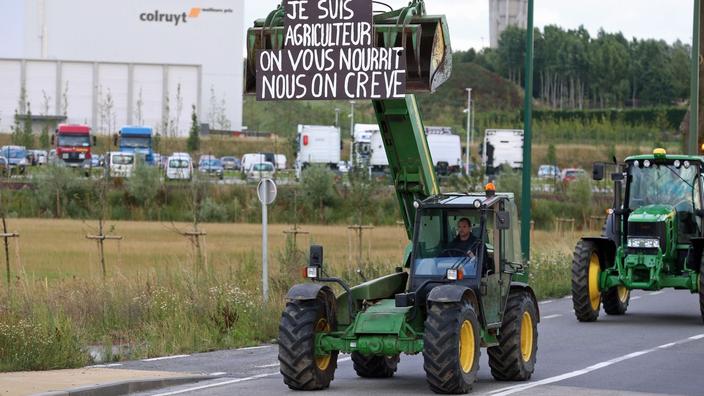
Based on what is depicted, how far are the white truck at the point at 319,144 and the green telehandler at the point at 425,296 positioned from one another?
6696 centimetres

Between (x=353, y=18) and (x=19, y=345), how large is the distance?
598 centimetres

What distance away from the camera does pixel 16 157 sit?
250 ft

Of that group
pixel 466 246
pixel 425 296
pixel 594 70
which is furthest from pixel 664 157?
pixel 594 70

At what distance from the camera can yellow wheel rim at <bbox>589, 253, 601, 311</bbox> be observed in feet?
83.3

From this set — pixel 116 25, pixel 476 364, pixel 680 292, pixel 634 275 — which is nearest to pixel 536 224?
pixel 680 292

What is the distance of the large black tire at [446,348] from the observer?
48.9 feet

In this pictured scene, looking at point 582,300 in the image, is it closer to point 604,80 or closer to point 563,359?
point 563,359

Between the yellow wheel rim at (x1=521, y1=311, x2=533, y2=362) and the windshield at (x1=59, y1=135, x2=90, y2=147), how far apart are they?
68.5 meters

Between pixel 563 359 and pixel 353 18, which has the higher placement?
pixel 353 18

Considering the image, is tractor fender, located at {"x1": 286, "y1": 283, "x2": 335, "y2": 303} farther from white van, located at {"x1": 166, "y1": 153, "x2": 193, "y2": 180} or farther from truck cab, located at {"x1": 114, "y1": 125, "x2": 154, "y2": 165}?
truck cab, located at {"x1": 114, "y1": 125, "x2": 154, "y2": 165}

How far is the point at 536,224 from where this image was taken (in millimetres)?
63188

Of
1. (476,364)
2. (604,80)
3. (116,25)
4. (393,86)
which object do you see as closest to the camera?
(476,364)

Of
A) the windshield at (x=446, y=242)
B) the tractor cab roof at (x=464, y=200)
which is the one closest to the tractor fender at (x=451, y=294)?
the windshield at (x=446, y=242)

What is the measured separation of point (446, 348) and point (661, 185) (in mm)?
12446
